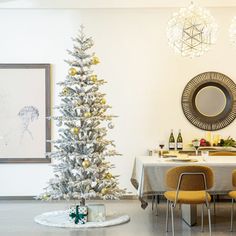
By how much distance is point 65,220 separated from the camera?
217 inches

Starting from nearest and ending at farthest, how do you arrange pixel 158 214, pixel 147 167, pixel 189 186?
pixel 189 186, pixel 147 167, pixel 158 214

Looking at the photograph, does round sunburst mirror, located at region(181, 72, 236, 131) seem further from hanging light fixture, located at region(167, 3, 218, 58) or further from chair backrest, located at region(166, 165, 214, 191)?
chair backrest, located at region(166, 165, 214, 191)

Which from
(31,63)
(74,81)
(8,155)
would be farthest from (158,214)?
(31,63)

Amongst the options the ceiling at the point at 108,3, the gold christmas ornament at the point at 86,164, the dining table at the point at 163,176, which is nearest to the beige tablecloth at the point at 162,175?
the dining table at the point at 163,176

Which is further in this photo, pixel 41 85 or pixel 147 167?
pixel 41 85

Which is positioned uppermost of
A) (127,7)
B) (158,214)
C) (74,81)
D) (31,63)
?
(127,7)

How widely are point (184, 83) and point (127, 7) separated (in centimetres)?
150

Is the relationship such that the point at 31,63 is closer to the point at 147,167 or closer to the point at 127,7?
the point at 127,7

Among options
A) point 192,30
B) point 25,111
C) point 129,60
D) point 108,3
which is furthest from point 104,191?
point 108,3

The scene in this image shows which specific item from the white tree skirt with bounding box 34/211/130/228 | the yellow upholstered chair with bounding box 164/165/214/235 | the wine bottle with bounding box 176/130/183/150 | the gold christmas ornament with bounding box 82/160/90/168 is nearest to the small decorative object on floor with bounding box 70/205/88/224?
the white tree skirt with bounding box 34/211/130/228

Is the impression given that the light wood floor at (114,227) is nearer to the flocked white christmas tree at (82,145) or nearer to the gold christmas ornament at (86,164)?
the flocked white christmas tree at (82,145)

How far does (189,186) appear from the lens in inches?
189

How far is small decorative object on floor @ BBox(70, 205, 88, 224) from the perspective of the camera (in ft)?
17.6

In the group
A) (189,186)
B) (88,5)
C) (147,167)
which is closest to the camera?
(189,186)
